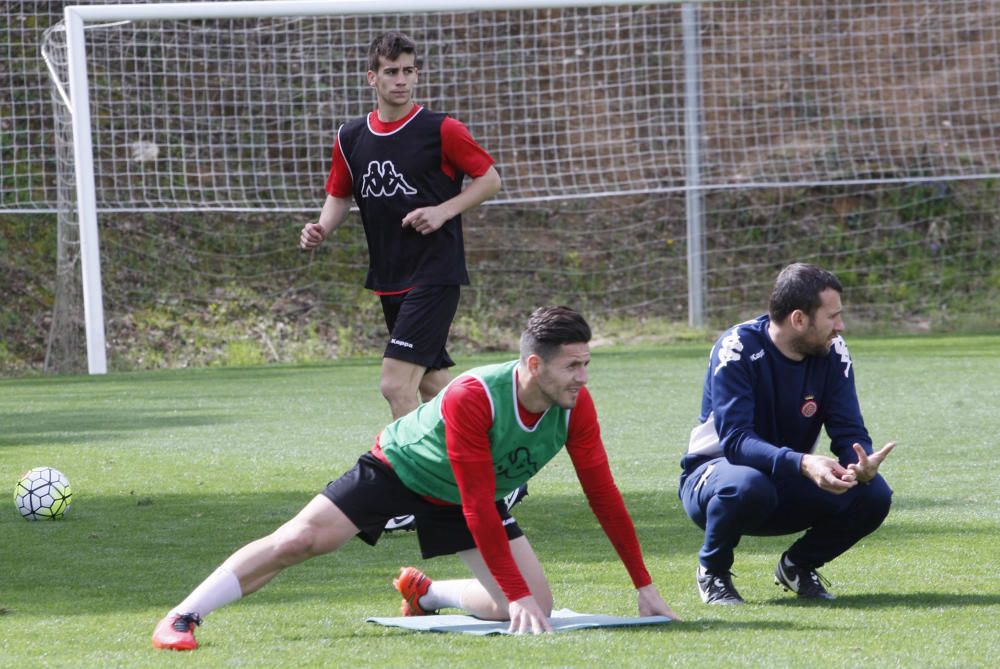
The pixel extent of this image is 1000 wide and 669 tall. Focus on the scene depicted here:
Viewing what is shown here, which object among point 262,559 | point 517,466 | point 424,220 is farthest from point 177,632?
point 424,220

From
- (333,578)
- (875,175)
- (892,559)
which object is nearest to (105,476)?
(333,578)

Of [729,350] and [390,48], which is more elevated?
[390,48]

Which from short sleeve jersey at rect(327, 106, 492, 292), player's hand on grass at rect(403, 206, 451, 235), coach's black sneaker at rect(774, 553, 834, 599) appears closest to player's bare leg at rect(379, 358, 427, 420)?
short sleeve jersey at rect(327, 106, 492, 292)

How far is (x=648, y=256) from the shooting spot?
18.6 meters

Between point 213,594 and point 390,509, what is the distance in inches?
22.2

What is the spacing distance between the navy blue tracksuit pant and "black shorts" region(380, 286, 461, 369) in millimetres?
1849

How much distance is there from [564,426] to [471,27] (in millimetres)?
14807

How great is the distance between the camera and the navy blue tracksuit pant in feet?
14.9

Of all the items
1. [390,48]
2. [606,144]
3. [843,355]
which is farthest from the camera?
[606,144]

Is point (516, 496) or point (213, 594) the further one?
point (516, 496)

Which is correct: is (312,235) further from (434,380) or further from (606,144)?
(606,144)

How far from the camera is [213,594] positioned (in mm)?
4164

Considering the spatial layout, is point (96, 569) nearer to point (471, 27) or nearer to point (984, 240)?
point (471, 27)

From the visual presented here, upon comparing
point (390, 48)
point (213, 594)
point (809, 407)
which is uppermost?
point (390, 48)
